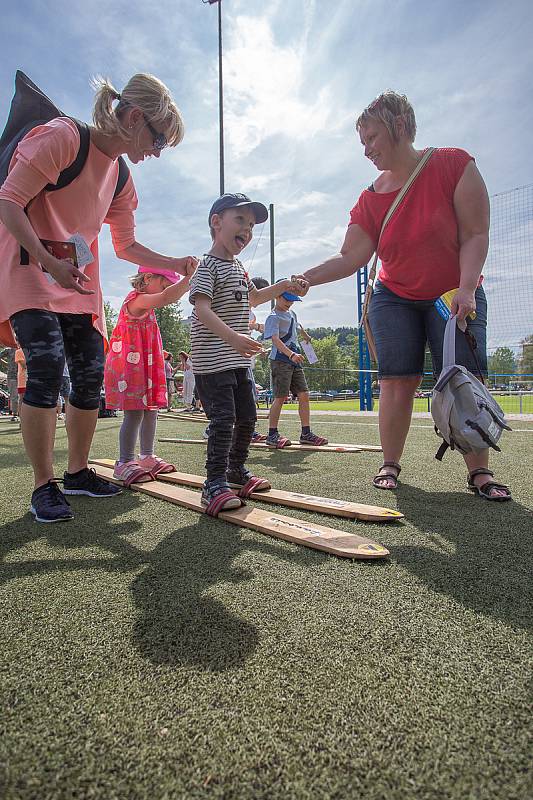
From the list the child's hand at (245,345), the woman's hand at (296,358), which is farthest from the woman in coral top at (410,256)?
the woman's hand at (296,358)

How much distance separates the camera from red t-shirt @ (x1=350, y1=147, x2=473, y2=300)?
102 inches

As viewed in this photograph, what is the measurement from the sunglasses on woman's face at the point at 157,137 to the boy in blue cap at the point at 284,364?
2877 millimetres

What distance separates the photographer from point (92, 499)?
8.82 feet

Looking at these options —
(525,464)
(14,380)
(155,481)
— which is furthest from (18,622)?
(14,380)

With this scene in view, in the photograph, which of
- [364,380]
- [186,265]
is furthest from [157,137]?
[364,380]

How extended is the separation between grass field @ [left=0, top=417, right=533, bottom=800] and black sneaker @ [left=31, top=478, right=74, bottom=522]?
29cm

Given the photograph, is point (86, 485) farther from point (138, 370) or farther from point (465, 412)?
point (465, 412)

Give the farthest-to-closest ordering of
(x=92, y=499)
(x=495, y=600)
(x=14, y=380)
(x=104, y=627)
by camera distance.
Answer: (x=14, y=380)
(x=92, y=499)
(x=495, y=600)
(x=104, y=627)

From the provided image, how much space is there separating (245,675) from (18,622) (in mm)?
615

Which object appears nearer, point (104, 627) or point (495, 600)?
point (104, 627)

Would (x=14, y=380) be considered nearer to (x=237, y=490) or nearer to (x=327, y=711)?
(x=237, y=490)

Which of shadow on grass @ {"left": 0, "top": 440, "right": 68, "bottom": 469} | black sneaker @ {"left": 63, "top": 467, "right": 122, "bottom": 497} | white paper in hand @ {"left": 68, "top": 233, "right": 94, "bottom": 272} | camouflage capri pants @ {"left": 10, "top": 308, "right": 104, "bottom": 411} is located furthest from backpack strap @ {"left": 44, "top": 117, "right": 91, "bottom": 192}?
shadow on grass @ {"left": 0, "top": 440, "right": 68, "bottom": 469}

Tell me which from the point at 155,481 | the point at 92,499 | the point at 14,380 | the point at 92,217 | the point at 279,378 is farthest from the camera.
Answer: the point at 14,380

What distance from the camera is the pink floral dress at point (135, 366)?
10.4 ft
